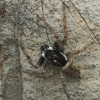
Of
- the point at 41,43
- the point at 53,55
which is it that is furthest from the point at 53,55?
the point at 41,43

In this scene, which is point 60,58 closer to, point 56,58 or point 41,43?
point 56,58

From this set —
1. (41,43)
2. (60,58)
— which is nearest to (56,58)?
(60,58)

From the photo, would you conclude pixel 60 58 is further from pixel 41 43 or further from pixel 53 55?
pixel 41 43

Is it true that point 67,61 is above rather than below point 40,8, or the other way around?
below

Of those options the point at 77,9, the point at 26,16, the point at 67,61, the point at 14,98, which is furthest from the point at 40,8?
the point at 14,98

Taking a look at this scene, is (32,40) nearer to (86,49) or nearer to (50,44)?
(50,44)
